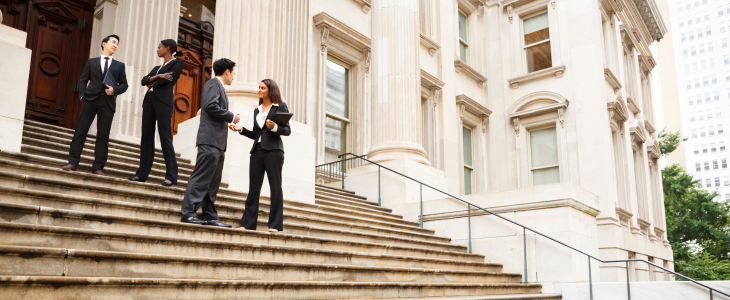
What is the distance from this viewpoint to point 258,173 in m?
6.24

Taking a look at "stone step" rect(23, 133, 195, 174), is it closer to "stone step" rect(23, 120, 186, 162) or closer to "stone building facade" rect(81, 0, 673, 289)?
"stone step" rect(23, 120, 186, 162)

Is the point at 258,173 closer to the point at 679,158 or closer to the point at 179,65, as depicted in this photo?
the point at 179,65

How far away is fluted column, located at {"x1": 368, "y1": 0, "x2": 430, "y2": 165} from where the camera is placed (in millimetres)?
12656

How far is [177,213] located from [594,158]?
15.2 metres

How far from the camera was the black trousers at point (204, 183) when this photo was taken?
5.70m

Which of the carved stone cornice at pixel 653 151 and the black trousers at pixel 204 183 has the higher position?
the carved stone cornice at pixel 653 151

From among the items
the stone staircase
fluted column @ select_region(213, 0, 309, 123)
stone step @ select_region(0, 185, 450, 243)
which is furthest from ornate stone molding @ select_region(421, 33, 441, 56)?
the stone staircase

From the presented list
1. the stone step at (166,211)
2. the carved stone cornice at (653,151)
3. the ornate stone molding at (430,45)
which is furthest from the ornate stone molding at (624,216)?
the stone step at (166,211)

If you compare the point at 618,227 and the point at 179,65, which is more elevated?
the point at 179,65

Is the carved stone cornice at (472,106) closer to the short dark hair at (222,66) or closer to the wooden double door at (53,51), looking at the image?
the wooden double door at (53,51)

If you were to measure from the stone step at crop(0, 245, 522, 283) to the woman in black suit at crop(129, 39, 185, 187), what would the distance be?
2114 mm

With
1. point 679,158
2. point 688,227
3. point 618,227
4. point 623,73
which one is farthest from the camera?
point 679,158

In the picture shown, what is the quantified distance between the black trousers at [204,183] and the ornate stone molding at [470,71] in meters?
14.6

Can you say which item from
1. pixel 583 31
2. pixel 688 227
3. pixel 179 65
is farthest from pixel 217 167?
pixel 688 227
